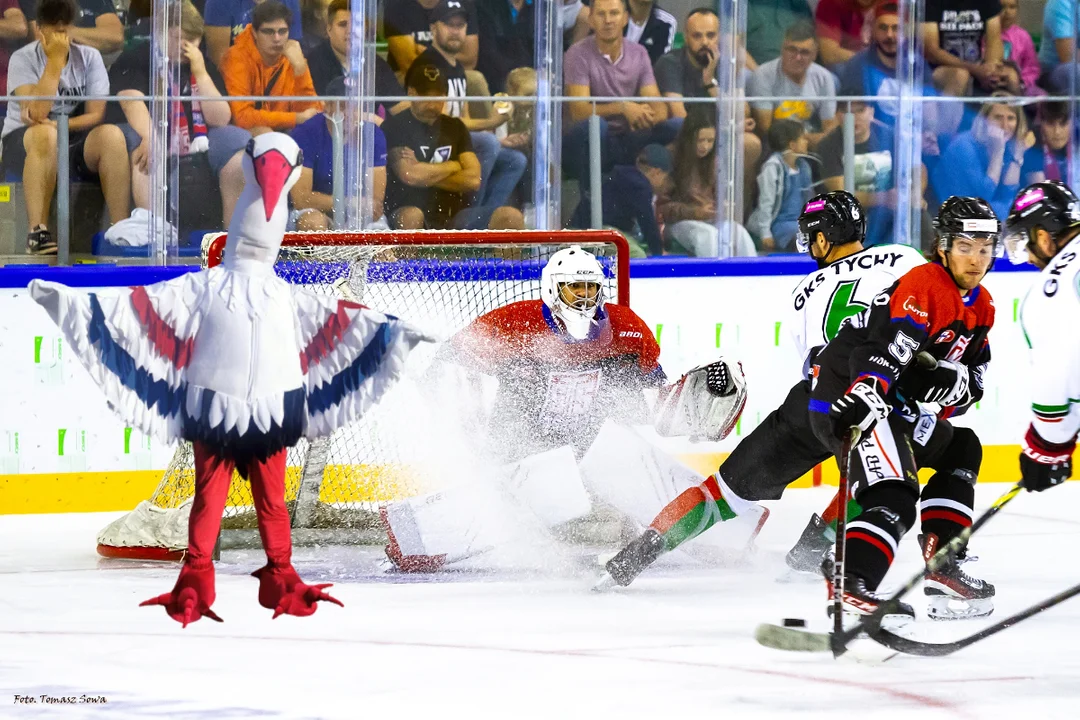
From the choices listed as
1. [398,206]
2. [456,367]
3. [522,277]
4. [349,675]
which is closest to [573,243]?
[522,277]

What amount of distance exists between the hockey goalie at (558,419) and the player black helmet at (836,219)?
44 cm

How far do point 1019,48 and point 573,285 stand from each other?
3040 millimetres

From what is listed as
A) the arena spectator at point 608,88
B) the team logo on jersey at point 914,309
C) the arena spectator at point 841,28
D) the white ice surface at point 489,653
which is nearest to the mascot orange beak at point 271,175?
the white ice surface at point 489,653

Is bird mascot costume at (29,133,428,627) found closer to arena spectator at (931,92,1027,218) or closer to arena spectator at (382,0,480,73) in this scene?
arena spectator at (382,0,480,73)

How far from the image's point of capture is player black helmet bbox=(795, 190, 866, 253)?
14.7 feet

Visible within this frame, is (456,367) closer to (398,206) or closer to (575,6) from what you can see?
(398,206)

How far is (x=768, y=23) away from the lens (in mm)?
6391

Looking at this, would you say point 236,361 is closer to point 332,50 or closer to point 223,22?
point 223,22

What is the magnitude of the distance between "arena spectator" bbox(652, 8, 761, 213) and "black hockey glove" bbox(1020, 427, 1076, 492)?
2.81 metres

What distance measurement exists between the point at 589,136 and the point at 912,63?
138cm

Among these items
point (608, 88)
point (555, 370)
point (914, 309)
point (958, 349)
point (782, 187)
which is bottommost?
point (555, 370)

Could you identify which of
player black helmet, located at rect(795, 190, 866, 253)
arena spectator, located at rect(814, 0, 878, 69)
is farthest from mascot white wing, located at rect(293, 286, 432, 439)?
arena spectator, located at rect(814, 0, 878, 69)

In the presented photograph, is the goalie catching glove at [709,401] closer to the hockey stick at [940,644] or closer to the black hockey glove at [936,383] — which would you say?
the black hockey glove at [936,383]

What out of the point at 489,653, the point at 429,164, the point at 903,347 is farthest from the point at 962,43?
the point at 489,653
